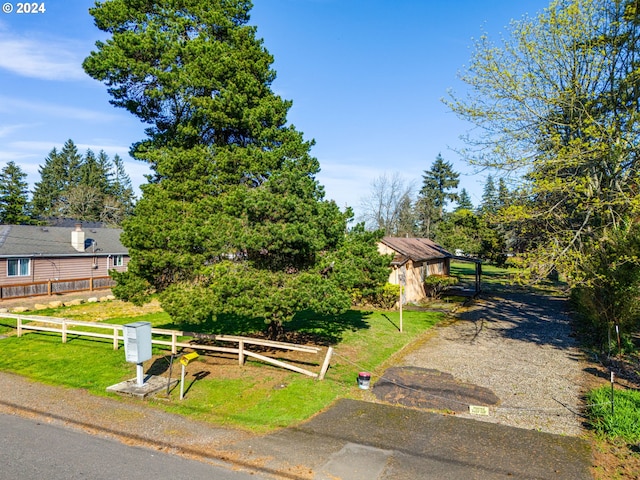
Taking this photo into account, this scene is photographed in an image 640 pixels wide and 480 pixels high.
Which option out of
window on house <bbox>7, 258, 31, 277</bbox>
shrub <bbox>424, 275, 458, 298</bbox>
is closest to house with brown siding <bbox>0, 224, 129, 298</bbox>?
window on house <bbox>7, 258, 31, 277</bbox>

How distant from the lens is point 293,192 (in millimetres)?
11211

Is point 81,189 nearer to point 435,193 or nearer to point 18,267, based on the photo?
point 18,267

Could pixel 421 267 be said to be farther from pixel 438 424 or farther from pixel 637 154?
pixel 438 424

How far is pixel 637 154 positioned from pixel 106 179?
259 ft

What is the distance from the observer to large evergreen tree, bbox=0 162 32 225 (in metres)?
45.9

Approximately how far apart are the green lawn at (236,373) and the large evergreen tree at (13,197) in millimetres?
36131

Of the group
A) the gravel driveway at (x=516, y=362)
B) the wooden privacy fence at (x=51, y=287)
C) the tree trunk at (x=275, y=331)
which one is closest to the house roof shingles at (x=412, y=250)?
the gravel driveway at (x=516, y=362)

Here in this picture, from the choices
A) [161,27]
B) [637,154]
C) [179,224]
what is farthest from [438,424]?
[161,27]

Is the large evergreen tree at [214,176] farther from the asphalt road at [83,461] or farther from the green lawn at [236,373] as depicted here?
the asphalt road at [83,461]

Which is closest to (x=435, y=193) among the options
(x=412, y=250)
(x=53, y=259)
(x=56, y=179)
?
(x=412, y=250)

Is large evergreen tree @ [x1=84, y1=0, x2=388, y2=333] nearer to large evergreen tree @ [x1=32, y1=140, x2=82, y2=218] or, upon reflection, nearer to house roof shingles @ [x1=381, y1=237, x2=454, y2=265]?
house roof shingles @ [x1=381, y1=237, x2=454, y2=265]

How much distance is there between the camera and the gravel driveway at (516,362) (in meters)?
8.84

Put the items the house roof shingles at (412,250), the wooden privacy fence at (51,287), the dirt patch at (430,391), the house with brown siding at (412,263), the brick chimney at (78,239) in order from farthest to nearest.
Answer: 1. the brick chimney at (78,239)
2. the wooden privacy fence at (51,287)
3. the house roof shingles at (412,250)
4. the house with brown siding at (412,263)
5. the dirt patch at (430,391)

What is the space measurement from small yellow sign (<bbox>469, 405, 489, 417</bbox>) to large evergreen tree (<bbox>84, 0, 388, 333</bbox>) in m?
3.94
